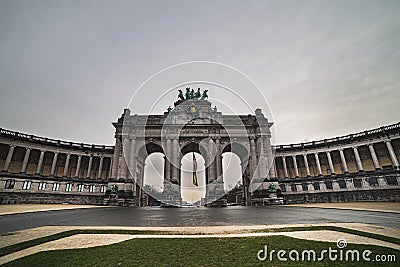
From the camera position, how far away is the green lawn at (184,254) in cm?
389

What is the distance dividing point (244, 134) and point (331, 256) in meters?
43.2

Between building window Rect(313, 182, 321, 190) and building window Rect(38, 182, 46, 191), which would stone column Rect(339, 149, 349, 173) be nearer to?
building window Rect(313, 182, 321, 190)

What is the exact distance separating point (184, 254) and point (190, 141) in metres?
39.6

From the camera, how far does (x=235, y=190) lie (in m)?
63.4

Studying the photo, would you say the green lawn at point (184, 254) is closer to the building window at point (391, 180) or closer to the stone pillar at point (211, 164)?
the stone pillar at point (211, 164)

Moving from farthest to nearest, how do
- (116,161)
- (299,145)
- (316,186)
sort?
(299,145) → (316,186) → (116,161)

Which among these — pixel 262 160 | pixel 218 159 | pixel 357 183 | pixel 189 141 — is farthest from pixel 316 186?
pixel 189 141

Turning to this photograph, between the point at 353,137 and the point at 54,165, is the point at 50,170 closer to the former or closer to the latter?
the point at 54,165

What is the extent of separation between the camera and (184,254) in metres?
4.49

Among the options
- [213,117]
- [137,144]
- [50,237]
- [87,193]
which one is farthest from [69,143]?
[50,237]

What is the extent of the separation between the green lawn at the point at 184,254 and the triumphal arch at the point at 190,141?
33.8 metres

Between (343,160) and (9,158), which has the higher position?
(9,158)

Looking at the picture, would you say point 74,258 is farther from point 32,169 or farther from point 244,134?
point 32,169

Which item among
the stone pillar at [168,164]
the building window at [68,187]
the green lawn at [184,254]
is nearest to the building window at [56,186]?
the building window at [68,187]
